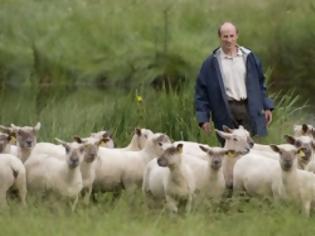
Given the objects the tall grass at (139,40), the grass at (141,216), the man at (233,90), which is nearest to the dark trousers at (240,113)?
the man at (233,90)

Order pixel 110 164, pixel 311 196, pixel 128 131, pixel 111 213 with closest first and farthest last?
pixel 111 213 → pixel 311 196 → pixel 110 164 → pixel 128 131

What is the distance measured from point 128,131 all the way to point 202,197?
3.90 meters

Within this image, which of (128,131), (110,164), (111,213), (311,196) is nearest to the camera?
(111,213)

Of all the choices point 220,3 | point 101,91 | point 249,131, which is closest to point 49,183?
point 249,131

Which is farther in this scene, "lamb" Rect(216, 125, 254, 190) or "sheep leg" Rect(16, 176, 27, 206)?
"lamb" Rect(216, 125, 254, 190)

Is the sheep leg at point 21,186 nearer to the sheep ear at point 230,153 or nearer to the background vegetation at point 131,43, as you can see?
the sheep ear at point 230,153

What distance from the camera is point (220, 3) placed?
32.8 meters

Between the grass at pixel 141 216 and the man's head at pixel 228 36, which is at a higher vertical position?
the man's head at pixel 228 36

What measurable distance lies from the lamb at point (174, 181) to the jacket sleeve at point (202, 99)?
53.2 inches

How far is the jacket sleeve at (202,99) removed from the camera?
13289mm

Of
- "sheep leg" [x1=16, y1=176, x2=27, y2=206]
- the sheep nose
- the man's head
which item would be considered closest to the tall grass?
the man's head

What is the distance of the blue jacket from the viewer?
1309 centimetres

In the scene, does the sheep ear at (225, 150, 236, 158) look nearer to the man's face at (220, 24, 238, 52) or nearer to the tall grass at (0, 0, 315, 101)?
the man's face at (220, 24, 238, 52)

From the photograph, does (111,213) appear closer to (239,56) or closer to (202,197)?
(202,197)
